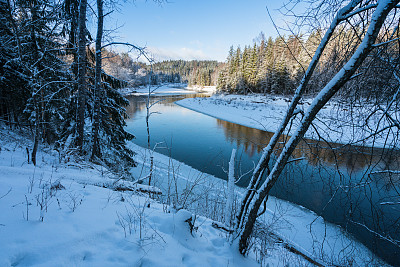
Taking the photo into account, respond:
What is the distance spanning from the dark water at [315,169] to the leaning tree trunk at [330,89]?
27 centimetres

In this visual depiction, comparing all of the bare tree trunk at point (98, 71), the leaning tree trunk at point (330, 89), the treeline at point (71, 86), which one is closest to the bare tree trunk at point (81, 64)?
the treeline at point (71, 86)

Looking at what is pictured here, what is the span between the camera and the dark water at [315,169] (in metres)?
Result: 2.40

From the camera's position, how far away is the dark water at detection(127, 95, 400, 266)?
2396 millimetres

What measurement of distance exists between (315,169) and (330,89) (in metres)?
1.80

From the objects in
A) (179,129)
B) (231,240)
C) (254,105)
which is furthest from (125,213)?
(254,105)

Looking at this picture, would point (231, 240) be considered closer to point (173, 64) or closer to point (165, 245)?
point (165, 245)

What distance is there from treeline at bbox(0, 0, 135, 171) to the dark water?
2458 millimetres

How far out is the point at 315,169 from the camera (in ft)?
9.71

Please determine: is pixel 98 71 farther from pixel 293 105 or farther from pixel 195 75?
pixel 195 75

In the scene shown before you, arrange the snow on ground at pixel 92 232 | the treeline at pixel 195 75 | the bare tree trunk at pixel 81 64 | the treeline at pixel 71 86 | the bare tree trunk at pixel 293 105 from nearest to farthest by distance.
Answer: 1. the snow on ground at pixel 92 232
2. the bare tree trunk at pixel 293 105
3. the bare tree trunk at pixel 81 64
4. the treeline at pixel 71 86
5. the treeline at pixel 195 75

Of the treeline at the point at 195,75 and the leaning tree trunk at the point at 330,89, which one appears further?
the treeline at the point at 195,75

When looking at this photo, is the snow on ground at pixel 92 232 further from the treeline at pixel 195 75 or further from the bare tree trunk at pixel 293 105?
the treeline at pixel 195 75

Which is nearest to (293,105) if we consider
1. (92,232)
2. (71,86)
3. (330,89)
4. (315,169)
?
(330,89)

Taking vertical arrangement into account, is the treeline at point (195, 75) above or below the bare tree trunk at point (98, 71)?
above
